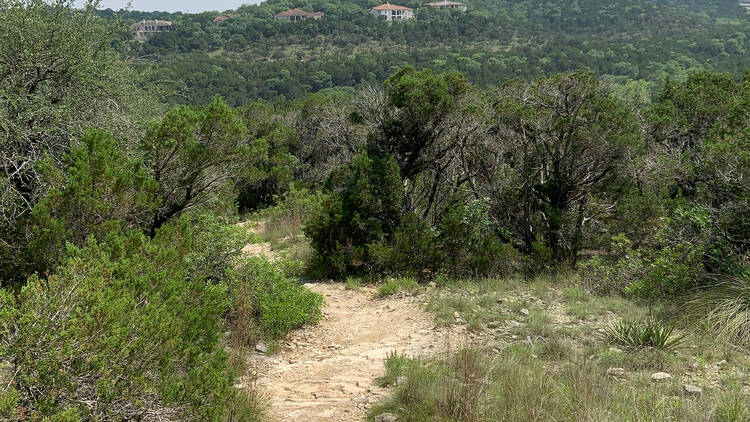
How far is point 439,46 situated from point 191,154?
310 feet

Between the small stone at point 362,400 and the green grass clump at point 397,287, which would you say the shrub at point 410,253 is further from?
the small stone at point 362,400

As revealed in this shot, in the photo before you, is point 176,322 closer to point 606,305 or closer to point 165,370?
point 165,370

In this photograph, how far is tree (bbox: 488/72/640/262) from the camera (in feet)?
30.1

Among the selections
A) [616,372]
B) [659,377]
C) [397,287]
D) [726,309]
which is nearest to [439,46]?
[397,287]

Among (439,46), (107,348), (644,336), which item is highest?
(439,46)

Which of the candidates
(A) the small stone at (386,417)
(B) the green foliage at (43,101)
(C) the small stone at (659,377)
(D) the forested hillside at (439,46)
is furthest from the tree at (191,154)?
(D) the forested hillside at (439,46)

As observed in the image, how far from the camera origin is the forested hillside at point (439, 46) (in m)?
64.9

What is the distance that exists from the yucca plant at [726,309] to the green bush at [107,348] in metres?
4.83

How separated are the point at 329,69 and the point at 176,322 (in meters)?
72.1

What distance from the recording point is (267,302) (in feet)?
20.4

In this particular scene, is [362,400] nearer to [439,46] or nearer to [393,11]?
[439,46]

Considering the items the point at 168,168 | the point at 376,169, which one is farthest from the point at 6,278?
the point at 376,169

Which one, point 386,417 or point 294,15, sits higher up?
point 294,15

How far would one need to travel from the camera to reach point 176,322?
333cm
